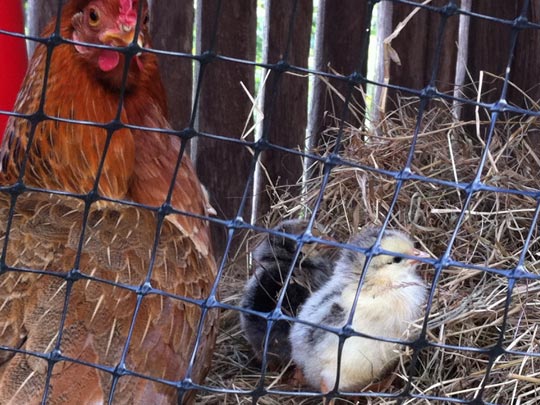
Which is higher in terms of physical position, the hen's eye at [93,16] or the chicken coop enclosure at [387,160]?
the hen's eye at [93,16]

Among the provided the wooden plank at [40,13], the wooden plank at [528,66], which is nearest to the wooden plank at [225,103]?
the wooden plank at [40,13]

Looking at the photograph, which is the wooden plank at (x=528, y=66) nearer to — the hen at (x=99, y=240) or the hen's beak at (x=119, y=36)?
the hen at (x=99, y=240)

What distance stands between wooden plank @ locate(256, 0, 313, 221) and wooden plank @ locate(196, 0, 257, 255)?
0.08 m

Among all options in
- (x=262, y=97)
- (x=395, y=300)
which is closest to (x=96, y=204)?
(x=395, y=300)

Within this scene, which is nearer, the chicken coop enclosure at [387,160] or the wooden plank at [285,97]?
the chicken coop enclosure at [387,160]

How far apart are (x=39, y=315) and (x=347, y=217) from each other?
1399 millimetres

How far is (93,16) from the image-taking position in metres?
2.53

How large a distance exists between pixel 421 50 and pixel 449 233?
3.17ft

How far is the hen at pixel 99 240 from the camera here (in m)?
2.10

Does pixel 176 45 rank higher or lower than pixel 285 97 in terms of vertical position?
higher

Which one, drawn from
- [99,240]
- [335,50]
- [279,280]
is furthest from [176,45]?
[99,240]

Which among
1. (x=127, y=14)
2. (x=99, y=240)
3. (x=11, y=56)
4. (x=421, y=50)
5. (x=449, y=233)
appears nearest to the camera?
(x=99, y=240)

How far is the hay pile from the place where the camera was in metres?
2.63

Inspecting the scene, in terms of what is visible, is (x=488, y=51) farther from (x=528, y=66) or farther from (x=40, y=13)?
(x=40, y=13)
